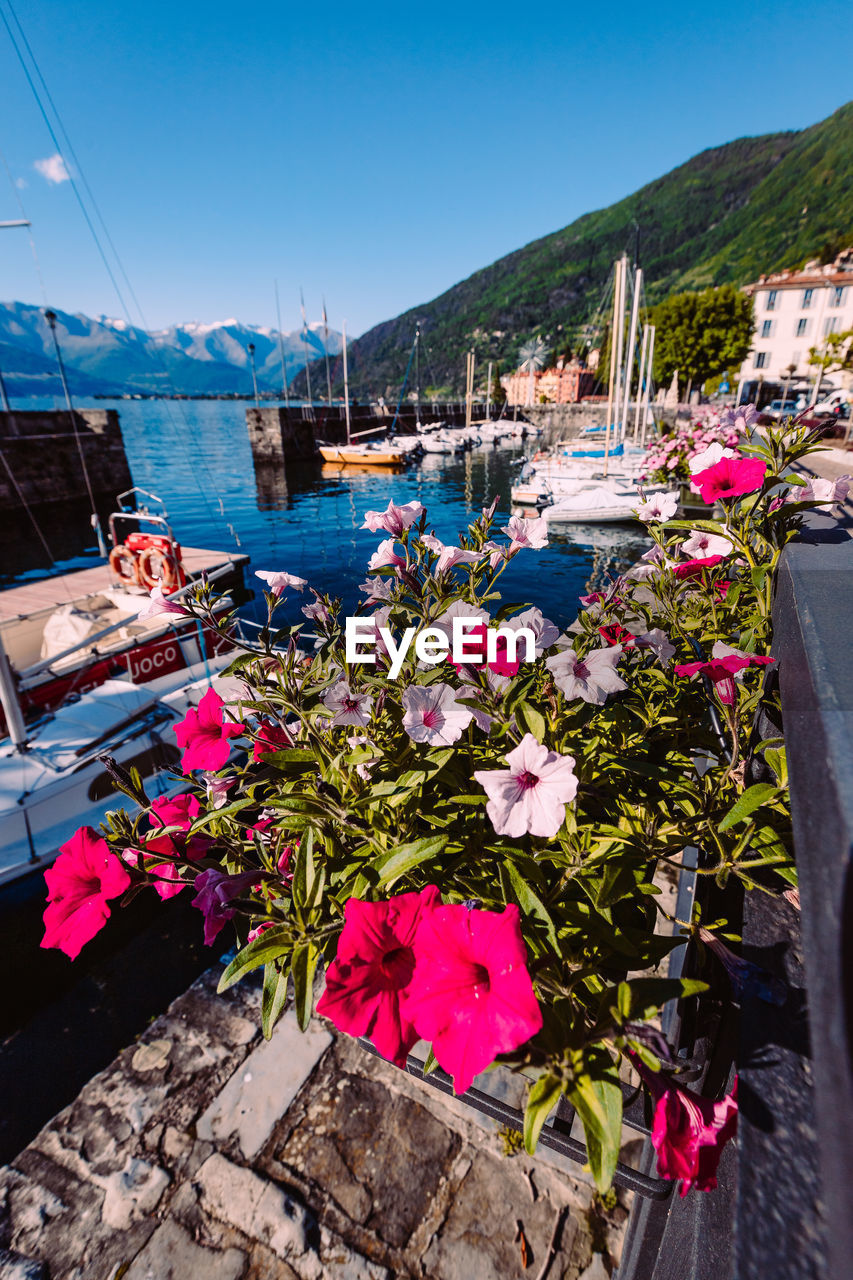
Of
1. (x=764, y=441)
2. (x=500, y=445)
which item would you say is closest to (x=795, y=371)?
(x=500, y=445)

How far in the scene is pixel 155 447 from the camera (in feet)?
197

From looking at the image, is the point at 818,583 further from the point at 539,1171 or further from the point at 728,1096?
the point at 539,1171

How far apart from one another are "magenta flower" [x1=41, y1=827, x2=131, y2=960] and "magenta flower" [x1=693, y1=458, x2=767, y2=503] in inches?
71.4

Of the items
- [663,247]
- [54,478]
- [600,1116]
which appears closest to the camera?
[600,1116]

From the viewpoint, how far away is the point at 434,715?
4.08 feet

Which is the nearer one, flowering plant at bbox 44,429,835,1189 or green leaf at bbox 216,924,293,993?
flowering plant at bbox 44,429,835,1189

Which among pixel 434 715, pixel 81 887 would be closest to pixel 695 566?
pixel 434 715

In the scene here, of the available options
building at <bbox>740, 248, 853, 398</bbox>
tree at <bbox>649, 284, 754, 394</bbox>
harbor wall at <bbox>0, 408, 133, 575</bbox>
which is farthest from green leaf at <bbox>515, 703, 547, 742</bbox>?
building at <bbox>740, 248, 853, 398</bbox>

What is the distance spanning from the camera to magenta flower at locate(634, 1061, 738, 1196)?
0.91 meters

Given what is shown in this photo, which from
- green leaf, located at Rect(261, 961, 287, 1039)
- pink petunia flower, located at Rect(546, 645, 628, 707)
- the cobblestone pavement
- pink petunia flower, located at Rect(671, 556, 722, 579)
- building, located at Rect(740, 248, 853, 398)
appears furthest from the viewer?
building, located at Rect(740, 248, 853, 398)

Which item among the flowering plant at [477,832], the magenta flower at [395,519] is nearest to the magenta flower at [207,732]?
the flowering plant at [477,832]

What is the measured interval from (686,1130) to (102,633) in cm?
733

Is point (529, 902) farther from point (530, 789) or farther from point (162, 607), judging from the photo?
point (162, 607)

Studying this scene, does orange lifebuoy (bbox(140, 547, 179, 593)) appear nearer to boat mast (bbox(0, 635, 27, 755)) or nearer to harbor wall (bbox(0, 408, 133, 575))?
boat mast (bbox(0, 635, 27, 755))
